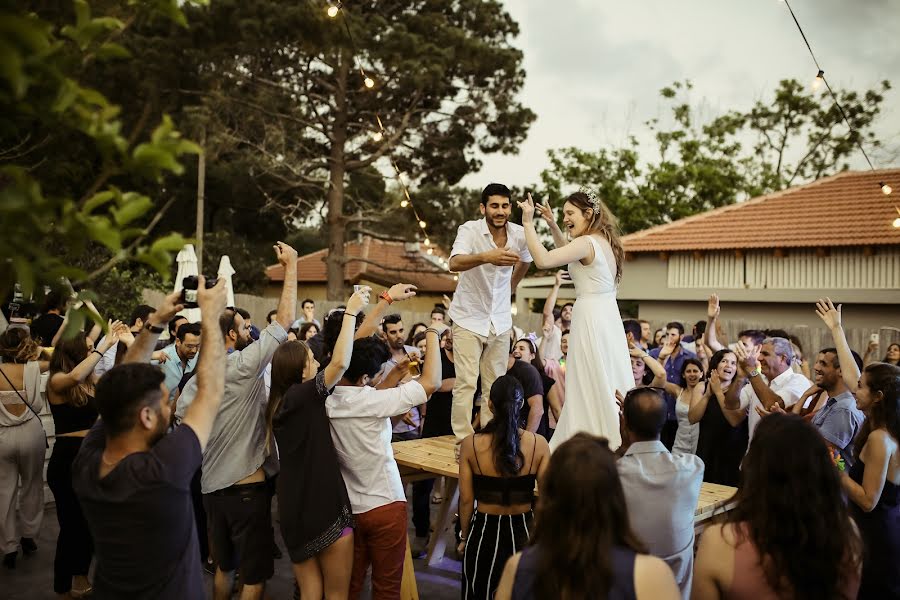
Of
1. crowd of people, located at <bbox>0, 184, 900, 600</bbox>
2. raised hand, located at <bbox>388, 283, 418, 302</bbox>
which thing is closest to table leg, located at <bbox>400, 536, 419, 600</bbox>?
crowd of people, located at <bbox>0, 184, 900, 600</bbox>

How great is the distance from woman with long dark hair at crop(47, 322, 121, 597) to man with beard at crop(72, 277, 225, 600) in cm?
254

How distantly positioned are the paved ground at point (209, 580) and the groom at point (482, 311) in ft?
3.93

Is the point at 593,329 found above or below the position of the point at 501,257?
below

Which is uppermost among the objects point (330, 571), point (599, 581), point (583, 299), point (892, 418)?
point (583, 299)

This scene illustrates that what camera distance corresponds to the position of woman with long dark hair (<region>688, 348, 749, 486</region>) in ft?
19.7

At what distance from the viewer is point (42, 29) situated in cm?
154

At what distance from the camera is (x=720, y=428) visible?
6.05 meters

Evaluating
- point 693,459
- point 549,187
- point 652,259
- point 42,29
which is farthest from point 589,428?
point 549,187

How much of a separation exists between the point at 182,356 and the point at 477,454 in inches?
127

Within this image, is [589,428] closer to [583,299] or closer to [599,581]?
[583,299]

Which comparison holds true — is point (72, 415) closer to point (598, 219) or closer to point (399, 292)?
point (399, 292)

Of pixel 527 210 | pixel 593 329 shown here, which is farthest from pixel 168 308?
pixel 593 329

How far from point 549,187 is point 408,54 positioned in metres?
9.57

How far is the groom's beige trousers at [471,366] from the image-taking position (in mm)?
5469
